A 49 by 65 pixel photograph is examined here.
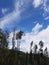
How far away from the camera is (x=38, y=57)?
82.9m

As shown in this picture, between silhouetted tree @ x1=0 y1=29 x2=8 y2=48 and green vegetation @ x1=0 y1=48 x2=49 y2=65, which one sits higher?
silhouetted tree @ x1=0 y1=29 x2=8 y2=48

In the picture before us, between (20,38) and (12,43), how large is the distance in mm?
4667

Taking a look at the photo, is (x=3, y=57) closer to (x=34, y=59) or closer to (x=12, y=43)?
(x=34, y=59)

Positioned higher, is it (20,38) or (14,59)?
(20,38)

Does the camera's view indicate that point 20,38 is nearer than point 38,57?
No

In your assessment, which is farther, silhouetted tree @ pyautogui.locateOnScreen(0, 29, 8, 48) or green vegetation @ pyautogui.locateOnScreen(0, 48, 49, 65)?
silhouetted tree @ pyautogui.locateOnScreen(0, 29, 8, 48)

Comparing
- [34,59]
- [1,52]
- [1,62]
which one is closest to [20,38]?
[34,59]

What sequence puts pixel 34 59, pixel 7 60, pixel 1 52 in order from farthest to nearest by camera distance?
pixel 34 59
pixel 1 52
pixel 7 60

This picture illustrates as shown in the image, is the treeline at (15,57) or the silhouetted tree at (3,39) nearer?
the treeline at (15,57)

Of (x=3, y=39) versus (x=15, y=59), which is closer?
(x=15, y=59)

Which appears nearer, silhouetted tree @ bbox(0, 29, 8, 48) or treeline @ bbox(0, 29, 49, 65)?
treeline @ bbox(0, 29, 49, 65)

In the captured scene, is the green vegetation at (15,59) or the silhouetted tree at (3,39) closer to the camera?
the green vegetation at (15,59)

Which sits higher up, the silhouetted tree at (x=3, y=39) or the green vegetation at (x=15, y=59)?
the silhouetted tree at (x=3, y=39)

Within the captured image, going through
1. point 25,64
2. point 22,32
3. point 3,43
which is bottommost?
point 25,64
